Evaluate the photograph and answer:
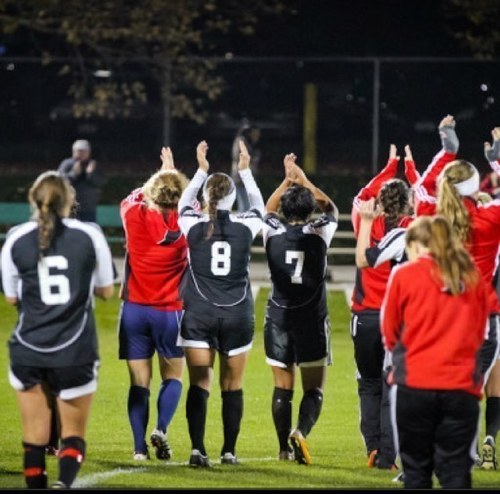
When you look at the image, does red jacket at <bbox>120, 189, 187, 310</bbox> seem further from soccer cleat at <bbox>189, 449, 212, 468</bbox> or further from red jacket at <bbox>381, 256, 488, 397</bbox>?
red jacket at <bbox>381, 256, 488, 397</bbox>

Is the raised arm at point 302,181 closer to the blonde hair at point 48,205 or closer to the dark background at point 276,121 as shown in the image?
the blonde hair at point 48,205

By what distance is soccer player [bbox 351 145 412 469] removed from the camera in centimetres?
963

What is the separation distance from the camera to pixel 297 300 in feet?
33.6

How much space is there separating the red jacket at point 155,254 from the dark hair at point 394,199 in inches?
58.1

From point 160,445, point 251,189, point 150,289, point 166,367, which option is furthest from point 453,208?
point 160,445

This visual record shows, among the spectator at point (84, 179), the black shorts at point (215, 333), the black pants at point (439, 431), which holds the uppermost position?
the spectator at point (84, 179)

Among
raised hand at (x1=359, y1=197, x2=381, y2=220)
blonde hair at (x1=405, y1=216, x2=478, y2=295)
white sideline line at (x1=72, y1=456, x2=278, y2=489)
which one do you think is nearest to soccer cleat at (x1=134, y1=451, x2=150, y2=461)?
white sideline line at (x1=72, y1=456, x2=278, y2=489)

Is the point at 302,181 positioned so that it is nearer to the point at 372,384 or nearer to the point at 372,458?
the point at 372,384

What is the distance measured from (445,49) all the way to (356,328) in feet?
87.6

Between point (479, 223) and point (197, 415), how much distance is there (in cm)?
226

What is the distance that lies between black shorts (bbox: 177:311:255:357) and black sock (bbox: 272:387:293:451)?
20.9 inches

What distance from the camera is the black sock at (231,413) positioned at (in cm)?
1009

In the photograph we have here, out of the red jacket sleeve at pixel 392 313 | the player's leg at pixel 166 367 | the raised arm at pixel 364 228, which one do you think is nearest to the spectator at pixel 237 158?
the player's leg at pixel 166 367

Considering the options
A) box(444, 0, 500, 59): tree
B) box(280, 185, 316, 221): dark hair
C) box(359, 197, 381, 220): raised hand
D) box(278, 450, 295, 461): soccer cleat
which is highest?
box(444, 0, 500, 59): tree
